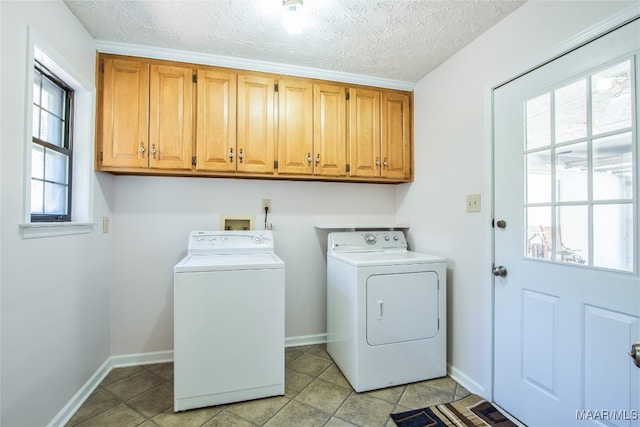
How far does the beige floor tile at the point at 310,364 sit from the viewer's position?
2229 mm

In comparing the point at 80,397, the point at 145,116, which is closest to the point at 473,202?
the point at 145,116

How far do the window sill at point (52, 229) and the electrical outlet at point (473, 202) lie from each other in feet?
8.07

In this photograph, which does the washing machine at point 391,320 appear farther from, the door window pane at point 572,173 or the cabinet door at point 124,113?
the cabinet door at point 124,113

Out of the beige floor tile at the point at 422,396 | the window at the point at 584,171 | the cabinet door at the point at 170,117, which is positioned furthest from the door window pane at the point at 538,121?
the cabinet door at the point at 170,117

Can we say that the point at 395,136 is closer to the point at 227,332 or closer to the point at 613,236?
the point at 613,236

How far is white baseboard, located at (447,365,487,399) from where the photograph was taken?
1895 millimetres

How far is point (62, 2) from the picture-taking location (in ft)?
5.30

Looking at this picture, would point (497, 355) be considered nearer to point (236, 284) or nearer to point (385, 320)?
point (385, 320)

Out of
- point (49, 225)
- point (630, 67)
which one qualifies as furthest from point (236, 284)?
point (630, 67)

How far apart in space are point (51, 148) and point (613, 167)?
2.88 meters

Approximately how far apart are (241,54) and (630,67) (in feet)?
7.17

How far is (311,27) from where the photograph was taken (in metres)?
1.84

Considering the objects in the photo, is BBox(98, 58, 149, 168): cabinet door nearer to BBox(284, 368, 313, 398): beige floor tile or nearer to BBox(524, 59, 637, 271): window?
BBox(284, 368, 313, 398): beige floor tile

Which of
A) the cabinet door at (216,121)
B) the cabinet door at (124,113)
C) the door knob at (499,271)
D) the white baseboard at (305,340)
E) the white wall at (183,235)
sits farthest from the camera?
the white baseboard at (305,340)
